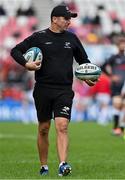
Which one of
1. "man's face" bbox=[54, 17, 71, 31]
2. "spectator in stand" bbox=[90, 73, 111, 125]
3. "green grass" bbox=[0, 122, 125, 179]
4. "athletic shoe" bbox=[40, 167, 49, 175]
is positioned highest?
"man's face" bbox=[54, 17, 71, 31]

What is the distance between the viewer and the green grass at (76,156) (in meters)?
10.3

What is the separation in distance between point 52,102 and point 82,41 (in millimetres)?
23418

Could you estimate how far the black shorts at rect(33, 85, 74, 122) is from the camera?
10.2 m

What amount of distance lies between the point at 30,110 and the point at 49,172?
1863 cm

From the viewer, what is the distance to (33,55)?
1009cm

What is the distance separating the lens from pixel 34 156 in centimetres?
1342

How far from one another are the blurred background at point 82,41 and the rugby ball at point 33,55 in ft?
55.0

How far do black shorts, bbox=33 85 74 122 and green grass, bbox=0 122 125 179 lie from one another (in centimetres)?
83

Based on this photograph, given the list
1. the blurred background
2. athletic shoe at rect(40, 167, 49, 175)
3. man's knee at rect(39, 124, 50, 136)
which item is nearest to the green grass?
athletic shoe at rect(40, 167, 49, 175)

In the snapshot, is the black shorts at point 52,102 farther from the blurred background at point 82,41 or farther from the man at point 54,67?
the blurred background at point 82,41

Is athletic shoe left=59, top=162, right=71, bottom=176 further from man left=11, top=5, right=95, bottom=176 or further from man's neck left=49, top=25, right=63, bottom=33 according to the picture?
man's neck left=49, top=25, right=63, bottom=33

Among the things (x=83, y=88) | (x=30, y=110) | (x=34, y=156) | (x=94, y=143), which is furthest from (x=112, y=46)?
(x=34, y=156)

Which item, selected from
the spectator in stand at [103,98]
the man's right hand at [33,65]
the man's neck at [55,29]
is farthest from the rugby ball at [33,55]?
the spectator in stand at [103,98]

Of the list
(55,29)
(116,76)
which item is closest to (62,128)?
(55,29)
